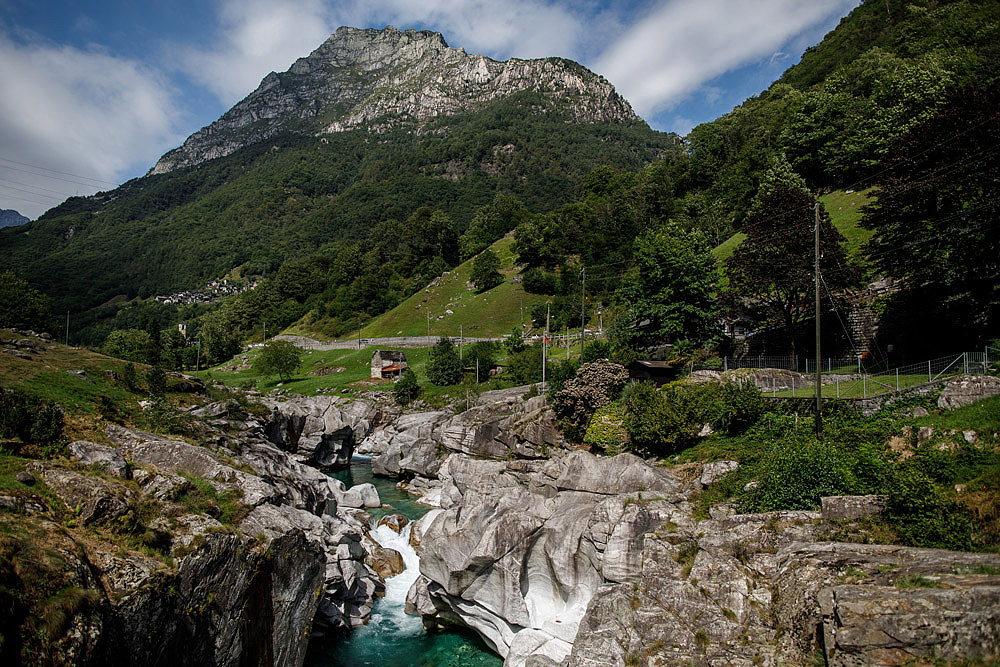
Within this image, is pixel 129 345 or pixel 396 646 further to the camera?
pixel 129 345

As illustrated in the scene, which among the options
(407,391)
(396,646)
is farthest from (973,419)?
(407,391)

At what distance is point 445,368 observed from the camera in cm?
6219

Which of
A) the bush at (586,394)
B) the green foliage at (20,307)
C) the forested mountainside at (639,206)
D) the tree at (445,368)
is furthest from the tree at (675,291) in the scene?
the green foliage at (20,307)

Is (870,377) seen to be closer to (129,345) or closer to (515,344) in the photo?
(515,344)

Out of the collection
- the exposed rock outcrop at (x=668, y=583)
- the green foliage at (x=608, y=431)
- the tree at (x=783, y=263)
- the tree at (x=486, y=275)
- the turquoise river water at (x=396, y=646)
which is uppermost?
the tree at (x=486, y=275)

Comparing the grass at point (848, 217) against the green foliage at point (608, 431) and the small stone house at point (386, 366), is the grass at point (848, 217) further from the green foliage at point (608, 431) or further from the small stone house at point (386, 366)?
the small stone house at point (386, 366)

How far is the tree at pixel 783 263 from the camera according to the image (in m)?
29.0

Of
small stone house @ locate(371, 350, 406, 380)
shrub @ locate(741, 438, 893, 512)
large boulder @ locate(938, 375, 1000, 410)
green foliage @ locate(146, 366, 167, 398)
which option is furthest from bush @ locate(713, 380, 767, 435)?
small stone house @ locate(371, 350, 406, 380)

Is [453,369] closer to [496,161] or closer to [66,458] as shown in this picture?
[66,458]

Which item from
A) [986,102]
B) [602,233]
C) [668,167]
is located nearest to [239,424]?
[986,102]

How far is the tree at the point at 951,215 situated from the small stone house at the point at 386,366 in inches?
2248

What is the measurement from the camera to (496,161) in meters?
197

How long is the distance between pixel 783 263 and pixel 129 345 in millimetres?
99102

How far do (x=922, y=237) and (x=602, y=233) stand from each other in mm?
62920
